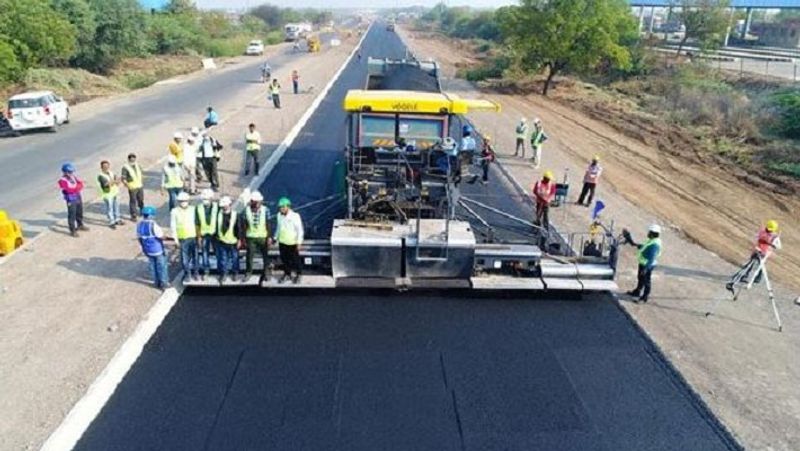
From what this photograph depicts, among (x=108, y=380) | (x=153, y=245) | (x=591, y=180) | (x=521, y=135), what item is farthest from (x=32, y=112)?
(x=591, y=180)

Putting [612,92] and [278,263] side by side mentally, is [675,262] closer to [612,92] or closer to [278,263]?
[278,263]

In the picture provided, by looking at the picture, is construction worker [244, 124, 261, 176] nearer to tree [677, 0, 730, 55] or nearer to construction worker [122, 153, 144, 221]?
construction worker [122, 153, 144, 221]

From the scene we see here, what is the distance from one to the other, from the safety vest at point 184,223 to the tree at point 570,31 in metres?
27.0

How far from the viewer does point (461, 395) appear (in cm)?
745

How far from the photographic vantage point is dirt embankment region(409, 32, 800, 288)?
1443 centimetres

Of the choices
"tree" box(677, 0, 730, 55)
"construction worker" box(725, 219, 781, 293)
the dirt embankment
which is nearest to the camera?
"construction worker" box(725, 219, 781, 293)

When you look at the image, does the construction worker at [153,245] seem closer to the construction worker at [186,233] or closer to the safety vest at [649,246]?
the construction worker at [186,233]

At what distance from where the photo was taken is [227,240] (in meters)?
9.53

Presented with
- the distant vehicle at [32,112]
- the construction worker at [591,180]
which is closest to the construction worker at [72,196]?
the construction worker at [591,180]

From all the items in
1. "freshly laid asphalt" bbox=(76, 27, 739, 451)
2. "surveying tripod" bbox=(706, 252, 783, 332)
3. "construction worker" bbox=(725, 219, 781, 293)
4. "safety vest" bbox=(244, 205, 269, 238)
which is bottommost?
"freshly laid asphalt" bbox=(76, 27, 739, 451)

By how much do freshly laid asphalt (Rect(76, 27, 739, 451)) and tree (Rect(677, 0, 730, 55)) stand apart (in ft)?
131

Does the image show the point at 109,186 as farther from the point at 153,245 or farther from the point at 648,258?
the point at 648,258

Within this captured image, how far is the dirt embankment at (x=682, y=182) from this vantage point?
14.4m

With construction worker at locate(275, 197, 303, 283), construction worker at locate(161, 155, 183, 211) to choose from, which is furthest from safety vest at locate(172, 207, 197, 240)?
construction worker at locate(161, 155, 183, 211)
